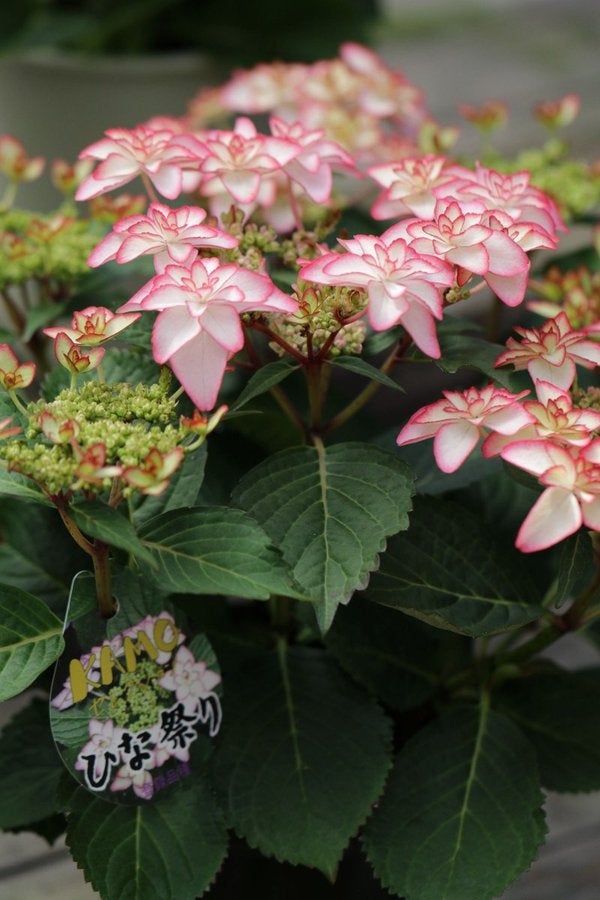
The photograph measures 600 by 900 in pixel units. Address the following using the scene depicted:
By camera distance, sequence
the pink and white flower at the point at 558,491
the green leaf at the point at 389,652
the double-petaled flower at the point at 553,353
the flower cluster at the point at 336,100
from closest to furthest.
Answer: the pink and white flower at the point at 558,491
the double-petaled flower at the point at 553,353
the green leaf at the point at 389,652
the flower cluster at the point at 336,100

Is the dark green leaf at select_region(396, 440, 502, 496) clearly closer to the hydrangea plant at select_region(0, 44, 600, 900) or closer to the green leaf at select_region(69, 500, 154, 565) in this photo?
the hydrangea plant at select_region(0, 44, 600, 900)

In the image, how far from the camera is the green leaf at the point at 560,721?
28.4 inches

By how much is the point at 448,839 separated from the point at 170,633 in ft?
0.71

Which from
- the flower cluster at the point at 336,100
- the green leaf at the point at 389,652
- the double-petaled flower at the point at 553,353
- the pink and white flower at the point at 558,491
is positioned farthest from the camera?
the flower cluster at the point at 336,100

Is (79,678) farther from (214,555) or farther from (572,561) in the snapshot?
(572,561)

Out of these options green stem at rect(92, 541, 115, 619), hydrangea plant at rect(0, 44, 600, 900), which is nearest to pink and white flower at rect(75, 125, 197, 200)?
hydrangea plant at rect(0, 44, 600, 900)

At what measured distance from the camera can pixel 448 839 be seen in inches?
25.6

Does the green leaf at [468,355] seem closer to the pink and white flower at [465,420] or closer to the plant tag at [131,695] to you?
the pink and white flower at [465,420]

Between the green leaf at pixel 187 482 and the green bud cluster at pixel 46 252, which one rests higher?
the green bud cluster at pixel 46 252

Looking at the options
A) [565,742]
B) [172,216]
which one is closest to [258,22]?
[172,216]

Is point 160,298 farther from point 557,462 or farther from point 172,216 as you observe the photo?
point 557,462

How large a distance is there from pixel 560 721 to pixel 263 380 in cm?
34

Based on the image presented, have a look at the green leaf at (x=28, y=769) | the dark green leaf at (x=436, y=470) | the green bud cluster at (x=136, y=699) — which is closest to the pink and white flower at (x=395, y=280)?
the dark green leaf at (x=436, y=470)

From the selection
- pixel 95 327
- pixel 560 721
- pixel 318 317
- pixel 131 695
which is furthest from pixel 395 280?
pixel 560 721
